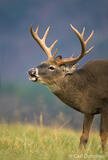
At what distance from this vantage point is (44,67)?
257 inches

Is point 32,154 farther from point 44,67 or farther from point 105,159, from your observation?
point 44,67

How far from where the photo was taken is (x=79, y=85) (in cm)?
669

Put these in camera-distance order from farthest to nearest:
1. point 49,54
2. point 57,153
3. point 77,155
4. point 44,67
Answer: point 49,54, point 44,67, point 77,155, point 57,153

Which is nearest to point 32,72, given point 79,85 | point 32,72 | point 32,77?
point 32,72

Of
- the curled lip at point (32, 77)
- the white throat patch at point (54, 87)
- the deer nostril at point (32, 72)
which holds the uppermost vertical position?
the deer nostril at point (32, 72)

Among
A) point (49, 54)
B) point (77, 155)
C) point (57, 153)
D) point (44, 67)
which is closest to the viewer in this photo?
point (57, 153)

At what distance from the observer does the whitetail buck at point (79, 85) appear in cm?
648

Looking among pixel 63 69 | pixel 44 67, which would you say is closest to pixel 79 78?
pixel 63 69

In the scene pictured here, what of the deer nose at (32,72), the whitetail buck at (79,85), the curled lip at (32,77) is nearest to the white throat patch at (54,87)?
the whitetail buck at (79,85)

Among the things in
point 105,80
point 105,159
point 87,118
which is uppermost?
point 105,80

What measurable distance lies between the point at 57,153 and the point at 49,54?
9.75ft

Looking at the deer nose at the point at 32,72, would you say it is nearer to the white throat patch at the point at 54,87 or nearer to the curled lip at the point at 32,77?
the curled lip at the point at 32,77

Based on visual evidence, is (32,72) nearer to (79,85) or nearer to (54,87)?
(54,87)

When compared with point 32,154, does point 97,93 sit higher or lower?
higher
